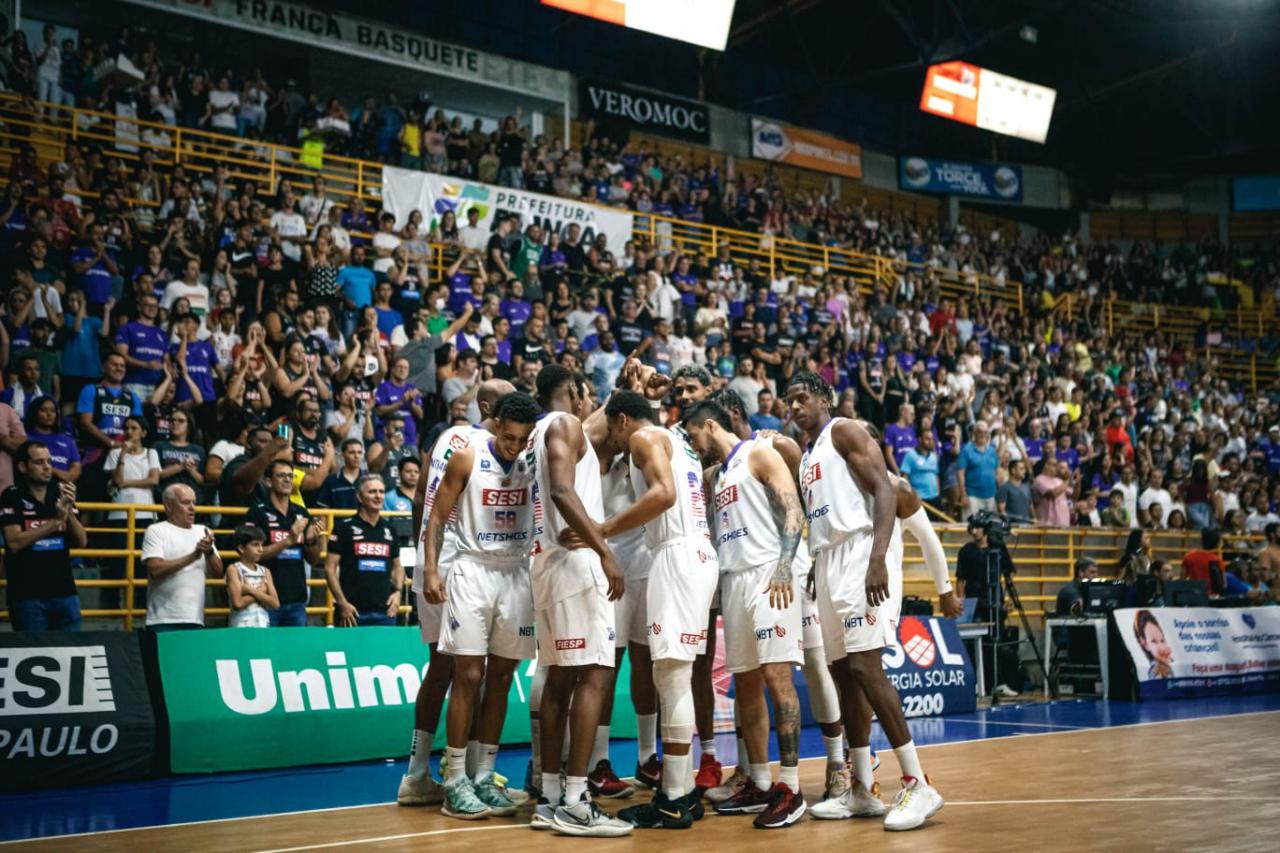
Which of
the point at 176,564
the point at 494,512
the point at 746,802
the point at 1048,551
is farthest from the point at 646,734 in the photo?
the point at 1048,551

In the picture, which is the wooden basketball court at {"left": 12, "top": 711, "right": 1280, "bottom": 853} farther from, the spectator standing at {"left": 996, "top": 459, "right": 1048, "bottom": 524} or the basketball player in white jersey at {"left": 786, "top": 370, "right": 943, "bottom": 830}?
the spectator standing at {"left": 996, "top": 459, "right": 1048, "bottom": 524}

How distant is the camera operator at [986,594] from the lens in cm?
1605

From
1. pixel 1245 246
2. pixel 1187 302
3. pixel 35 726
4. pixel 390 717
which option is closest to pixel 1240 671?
pixel 390 717

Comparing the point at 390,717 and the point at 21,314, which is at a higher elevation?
the point at 21,314

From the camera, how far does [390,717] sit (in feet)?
34.4

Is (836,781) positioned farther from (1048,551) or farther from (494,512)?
(1048,551)

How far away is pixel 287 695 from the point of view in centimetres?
1003

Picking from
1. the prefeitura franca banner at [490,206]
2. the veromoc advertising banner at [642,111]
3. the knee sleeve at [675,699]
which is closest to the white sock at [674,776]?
the knee sleeve at [675,699]

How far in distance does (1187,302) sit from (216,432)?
30.8 m

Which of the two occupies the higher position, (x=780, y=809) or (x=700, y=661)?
(x=700, y=661)

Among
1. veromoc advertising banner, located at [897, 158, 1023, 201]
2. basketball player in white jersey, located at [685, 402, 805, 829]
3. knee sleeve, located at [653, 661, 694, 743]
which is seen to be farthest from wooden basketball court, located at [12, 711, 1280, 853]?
veromoc advertising banner, located at [897, 158, 1023, 201]

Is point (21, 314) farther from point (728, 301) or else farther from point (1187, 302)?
point (1187, 302)

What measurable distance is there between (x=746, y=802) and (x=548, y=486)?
7.45ft

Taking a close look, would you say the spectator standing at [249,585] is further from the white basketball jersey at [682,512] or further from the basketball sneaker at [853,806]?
the basketball sneaker at [853,806]
